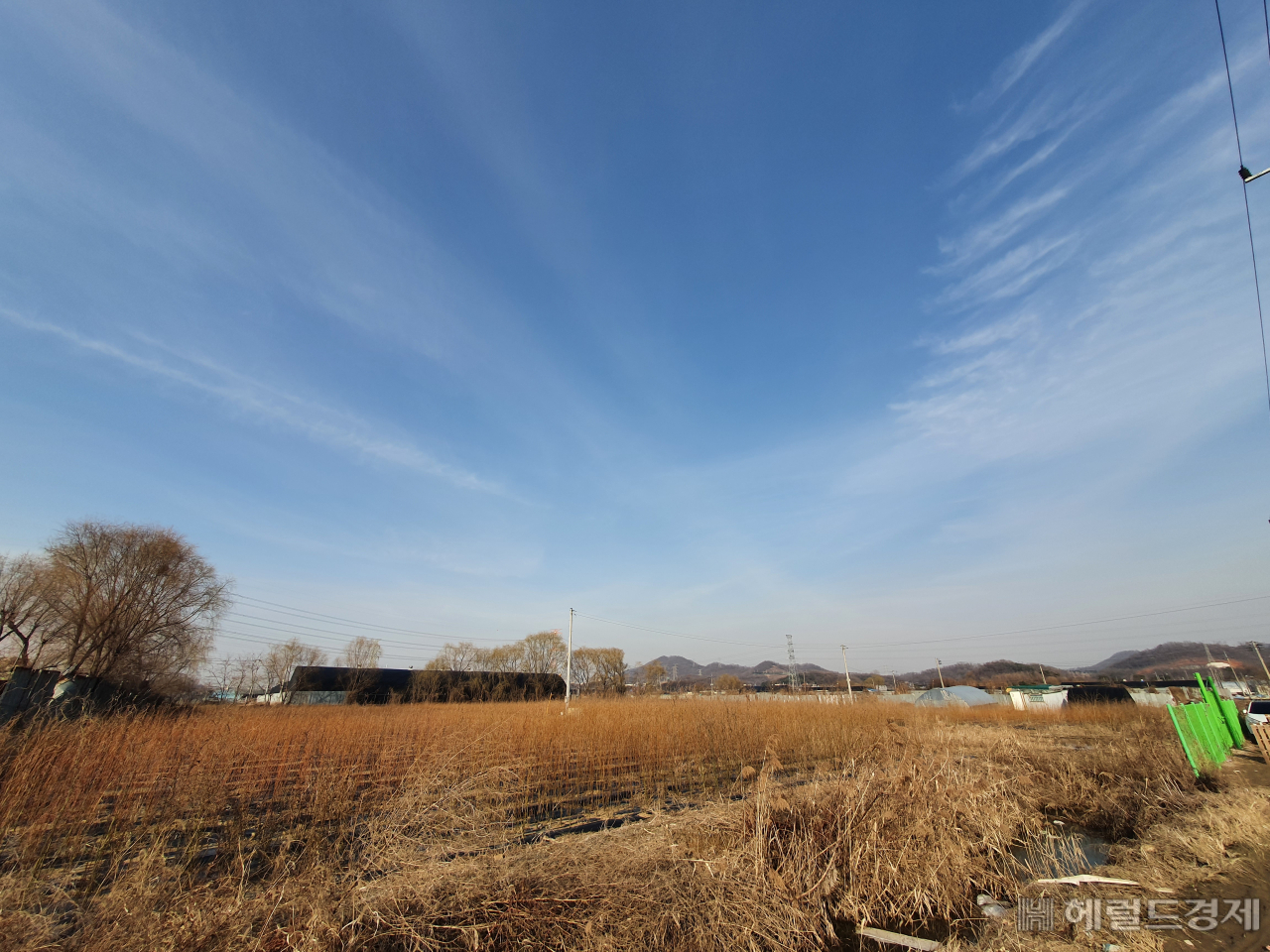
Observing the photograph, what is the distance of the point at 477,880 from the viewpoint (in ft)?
11.4

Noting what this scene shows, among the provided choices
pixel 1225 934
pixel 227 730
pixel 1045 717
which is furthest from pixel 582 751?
pixel 1045 717

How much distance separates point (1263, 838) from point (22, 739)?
1441 centimetres

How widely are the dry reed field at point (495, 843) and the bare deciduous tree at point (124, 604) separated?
22302 mm

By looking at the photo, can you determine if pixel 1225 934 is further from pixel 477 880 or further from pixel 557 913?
pixel 477 880

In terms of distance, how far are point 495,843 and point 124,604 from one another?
3106cm

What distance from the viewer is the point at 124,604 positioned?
24422 mm

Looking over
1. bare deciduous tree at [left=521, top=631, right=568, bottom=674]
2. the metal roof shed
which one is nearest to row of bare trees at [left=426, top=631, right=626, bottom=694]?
bare deciduous tree at [left=521, top=631, right=568, bottom=674]

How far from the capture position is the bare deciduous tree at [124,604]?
2367cm

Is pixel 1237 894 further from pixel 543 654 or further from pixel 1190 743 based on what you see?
pixel 543 654

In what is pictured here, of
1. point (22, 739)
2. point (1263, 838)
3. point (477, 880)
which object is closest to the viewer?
point (477, 880)

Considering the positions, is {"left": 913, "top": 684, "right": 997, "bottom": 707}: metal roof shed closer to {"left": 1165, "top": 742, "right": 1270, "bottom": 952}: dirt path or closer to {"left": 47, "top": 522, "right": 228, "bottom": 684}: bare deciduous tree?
{"left": 1165, "top": 742, "right": 1270, "bottom": 952}: dirt path

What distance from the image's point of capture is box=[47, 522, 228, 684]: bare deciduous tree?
2367 cm

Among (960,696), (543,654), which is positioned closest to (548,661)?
(543,654)

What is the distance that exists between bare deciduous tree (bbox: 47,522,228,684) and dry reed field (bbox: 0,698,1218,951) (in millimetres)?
22302
